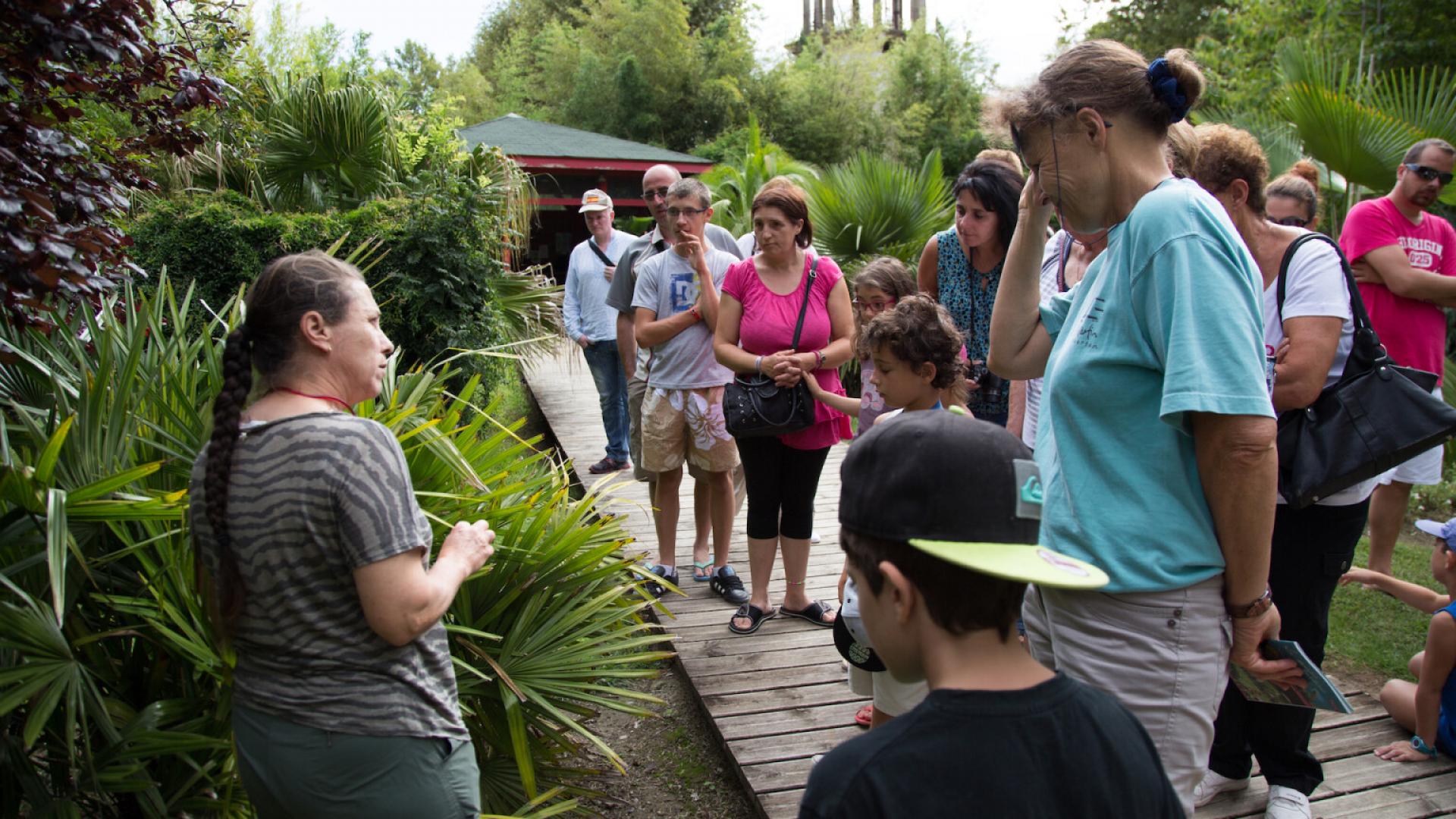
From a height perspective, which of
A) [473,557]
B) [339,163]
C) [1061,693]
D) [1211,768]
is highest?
[339,163]

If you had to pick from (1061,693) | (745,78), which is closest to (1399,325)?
(1061,693)

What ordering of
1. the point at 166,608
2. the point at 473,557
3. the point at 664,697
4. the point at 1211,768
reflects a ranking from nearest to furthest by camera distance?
the point at 473,557
the point at 166,608
the point at 1211,768
the point at 664,697

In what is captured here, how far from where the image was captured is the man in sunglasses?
4598 millimetres

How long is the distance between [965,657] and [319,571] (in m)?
1.23

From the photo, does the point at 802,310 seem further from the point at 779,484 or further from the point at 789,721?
the point at 789,721

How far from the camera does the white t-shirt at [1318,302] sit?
266 cm

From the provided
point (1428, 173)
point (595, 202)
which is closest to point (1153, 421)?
point (1428, 173)

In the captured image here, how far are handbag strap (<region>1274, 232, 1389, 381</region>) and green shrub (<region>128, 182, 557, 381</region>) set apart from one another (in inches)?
230

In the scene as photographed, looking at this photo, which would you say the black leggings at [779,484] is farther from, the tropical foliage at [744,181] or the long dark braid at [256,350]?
the tropical foliage at [744,181]

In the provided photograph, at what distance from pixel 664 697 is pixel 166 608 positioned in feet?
7.87

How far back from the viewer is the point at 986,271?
395cm

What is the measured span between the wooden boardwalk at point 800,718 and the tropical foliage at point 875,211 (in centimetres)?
475

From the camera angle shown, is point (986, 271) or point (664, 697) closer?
point (986, 271)

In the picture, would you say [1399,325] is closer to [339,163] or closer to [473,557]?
[473,557]
